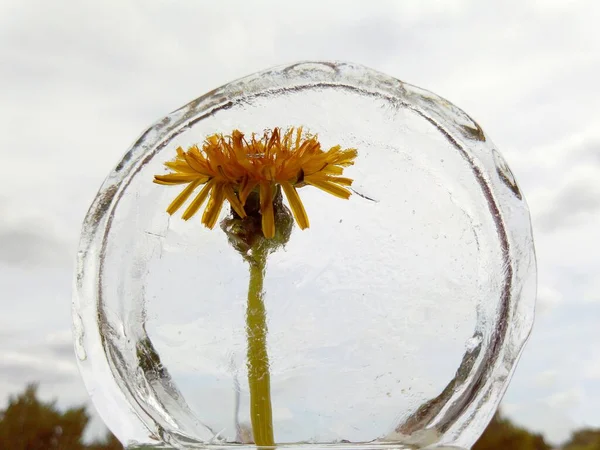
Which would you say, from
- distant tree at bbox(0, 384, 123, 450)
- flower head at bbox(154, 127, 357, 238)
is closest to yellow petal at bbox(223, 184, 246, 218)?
flower head at bbox(154, 127, 357, 238)

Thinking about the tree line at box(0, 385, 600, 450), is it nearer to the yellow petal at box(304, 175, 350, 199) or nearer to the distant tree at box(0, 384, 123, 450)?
the distant tree at box(0, 384, 123, 450)

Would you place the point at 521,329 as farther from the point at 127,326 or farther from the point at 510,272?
the point at 127,326

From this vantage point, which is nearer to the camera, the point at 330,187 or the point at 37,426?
the point at 330,187

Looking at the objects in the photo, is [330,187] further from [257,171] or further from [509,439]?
[509,439]

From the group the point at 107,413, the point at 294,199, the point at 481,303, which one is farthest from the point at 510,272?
the point at 107,413

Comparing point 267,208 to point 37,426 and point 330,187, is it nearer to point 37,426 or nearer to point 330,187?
point 330,187

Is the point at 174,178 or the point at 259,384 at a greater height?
the point at 174,178

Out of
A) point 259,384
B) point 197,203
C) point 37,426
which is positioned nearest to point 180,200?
point 197,203

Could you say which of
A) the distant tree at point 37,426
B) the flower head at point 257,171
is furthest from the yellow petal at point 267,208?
the distant tree at point 37,426
